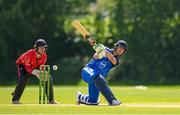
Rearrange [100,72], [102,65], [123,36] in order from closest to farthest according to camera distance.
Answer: [100,72]
[102,65]
[123,36]

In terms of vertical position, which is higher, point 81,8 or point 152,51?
point 81,8

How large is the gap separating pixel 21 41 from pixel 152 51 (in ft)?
29.0

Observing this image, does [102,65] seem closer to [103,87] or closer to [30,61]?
[103,87]

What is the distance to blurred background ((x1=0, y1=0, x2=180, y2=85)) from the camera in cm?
5231

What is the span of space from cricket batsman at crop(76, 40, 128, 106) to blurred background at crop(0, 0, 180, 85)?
1250 inches

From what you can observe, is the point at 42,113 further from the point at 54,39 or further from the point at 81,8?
the point at 81,8

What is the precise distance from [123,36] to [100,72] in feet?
115

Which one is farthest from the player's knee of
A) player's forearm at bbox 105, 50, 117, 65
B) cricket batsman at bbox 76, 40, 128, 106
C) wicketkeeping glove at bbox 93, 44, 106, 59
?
player's forearm at bbox 105, 50, 117, 65

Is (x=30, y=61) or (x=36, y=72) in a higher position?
(x=30, y=61)

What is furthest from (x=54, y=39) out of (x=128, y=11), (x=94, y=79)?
(x=94, y=79)

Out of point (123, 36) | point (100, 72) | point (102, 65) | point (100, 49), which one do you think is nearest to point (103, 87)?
point (100, 72)

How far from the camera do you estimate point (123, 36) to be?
175 ft

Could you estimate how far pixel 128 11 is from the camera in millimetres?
54000

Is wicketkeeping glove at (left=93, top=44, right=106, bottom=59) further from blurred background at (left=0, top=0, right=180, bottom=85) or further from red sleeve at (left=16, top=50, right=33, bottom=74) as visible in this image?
blurred background at (left=0, top=0, right=180, bottom=85)
